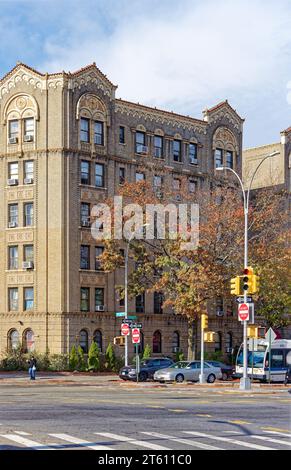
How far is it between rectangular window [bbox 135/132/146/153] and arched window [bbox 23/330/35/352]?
53.5 feet

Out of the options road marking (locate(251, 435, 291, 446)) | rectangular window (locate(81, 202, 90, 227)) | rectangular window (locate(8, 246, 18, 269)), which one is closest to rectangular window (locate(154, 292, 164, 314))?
rectangular window (locate(81, 202, 90, 227))

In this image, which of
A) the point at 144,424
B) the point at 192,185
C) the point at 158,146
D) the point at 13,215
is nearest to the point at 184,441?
the point at 144,424

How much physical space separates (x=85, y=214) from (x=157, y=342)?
1211 cm

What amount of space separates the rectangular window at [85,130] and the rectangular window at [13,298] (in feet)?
39.3

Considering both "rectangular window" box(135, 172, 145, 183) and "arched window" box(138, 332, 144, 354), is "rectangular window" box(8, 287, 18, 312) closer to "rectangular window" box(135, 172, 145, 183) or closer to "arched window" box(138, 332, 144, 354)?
"arched window" box(138, 332, 144, 354)

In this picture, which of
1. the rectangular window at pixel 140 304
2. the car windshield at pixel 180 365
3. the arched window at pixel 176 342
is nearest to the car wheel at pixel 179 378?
the car windshield at pixel 180 365

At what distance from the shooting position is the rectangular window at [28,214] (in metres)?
63.0

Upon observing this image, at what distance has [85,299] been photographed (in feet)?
208

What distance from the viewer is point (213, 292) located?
54.2 m

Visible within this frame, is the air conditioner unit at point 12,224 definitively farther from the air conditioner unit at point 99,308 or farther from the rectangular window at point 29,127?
the air conditioner unit at point 99,308

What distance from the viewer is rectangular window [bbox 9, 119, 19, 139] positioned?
64062mm

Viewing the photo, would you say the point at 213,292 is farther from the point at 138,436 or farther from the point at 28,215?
the point at 138,436

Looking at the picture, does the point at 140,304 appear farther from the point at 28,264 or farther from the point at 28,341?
the point at 28,264
